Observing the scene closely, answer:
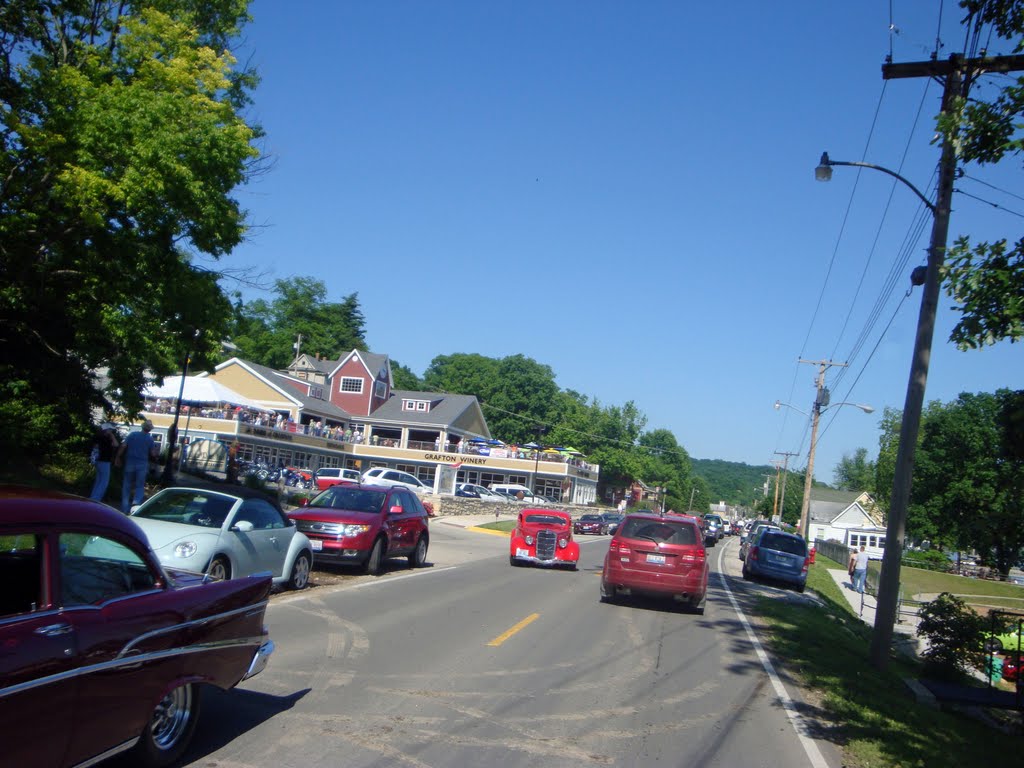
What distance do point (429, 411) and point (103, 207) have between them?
54622mm

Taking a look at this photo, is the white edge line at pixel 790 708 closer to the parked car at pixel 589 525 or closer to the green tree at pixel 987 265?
the green tree at pixel 987 265

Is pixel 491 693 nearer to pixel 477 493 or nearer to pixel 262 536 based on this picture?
pixel 262 536

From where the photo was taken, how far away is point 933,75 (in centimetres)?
1327

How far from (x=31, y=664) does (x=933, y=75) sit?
14.1 m

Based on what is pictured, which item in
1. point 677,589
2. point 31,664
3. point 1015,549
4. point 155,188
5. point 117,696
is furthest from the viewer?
point 155,188

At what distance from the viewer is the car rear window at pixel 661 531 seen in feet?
50.1

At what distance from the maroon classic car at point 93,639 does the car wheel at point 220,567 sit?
515cm

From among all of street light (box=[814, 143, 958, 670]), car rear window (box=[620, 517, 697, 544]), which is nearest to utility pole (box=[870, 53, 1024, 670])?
street light (box=[814, 143, 958, 670])

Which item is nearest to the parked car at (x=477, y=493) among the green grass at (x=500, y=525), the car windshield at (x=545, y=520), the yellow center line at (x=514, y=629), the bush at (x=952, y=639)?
the green grass at (x=500, y=525)

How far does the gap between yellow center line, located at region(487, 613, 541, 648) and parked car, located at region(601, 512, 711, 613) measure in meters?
2.37

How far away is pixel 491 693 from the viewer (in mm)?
8078

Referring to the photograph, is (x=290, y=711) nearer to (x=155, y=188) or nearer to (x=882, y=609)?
(x=882, y=609)

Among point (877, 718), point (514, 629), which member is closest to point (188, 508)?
point (514, 629)

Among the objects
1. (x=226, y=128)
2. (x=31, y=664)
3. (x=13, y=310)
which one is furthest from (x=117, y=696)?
(x=13, y=310)
